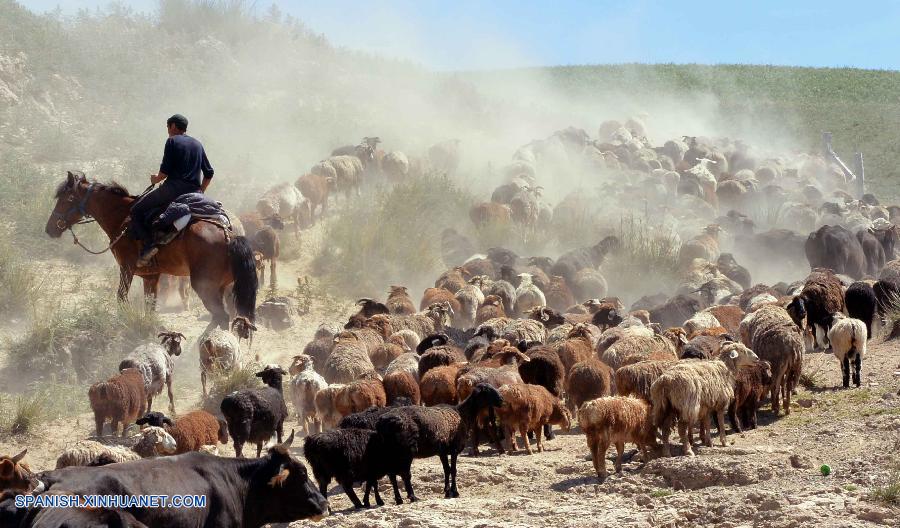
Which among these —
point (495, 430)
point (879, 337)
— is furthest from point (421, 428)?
point (879, 337)

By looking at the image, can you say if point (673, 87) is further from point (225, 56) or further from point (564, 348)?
point (564, 348)

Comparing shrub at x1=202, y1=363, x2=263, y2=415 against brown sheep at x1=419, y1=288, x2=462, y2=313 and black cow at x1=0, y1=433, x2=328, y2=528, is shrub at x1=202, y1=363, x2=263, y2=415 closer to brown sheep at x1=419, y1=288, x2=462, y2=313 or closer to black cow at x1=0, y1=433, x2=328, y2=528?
brown sheep at x1=419, y1=288, x2=462, y2=313

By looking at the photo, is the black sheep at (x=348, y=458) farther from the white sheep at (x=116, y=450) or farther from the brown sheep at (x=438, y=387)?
the brown sheep at (x=438, y=387)

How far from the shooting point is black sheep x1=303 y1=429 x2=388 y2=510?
381 inches

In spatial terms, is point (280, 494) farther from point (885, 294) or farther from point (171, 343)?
point (885, 294)

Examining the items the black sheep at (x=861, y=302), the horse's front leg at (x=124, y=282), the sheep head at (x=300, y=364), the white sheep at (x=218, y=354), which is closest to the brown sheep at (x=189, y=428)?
the sheep head at (x=300, y=364)

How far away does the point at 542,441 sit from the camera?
1259 centimetres

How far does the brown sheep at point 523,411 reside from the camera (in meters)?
11.7

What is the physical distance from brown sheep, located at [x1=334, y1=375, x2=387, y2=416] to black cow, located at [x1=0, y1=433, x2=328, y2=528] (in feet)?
12.0

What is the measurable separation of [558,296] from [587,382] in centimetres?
868

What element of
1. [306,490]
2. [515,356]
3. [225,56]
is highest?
[225,56]

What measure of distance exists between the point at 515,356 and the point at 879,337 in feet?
23.2

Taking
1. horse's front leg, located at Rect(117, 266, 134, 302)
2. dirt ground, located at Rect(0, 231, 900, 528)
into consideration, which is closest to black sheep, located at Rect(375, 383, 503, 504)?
dirt ground, located at Rect(0, 231, 900, 528)

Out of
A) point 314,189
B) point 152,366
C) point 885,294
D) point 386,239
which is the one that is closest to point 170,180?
point 152,366
